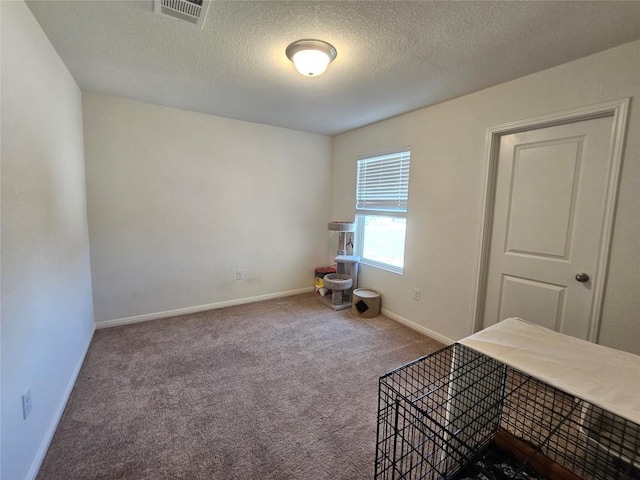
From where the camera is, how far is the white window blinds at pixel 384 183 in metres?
3.33

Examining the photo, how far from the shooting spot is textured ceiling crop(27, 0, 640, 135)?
1546 millimetres

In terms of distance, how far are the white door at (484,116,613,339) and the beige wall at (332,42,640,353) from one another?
0.13 meters

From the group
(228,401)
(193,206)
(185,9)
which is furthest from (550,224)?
(193,206)

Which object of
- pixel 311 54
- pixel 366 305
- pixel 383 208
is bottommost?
pixel 366 305

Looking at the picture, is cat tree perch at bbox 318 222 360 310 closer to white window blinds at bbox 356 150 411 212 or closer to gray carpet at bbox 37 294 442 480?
white window blinds at bbox 356 150 411 212

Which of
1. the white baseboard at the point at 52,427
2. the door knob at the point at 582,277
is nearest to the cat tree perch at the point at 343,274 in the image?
the door knob at the point at 582,277

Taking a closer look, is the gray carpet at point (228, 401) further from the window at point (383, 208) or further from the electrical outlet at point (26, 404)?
the window at point (383, 208)

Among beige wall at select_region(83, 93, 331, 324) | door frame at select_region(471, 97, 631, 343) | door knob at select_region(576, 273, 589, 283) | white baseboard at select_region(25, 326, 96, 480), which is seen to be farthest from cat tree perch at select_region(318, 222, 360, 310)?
white baseboard at select_region(25, 326, 96, 480)

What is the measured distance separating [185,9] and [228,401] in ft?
8.01

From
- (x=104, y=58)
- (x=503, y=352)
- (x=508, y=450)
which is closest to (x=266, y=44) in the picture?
(x=104, y=58)

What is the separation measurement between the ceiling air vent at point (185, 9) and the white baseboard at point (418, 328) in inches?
127

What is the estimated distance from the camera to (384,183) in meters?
3.58

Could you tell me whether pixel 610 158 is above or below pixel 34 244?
above

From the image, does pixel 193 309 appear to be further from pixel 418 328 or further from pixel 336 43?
pixel 336 43
